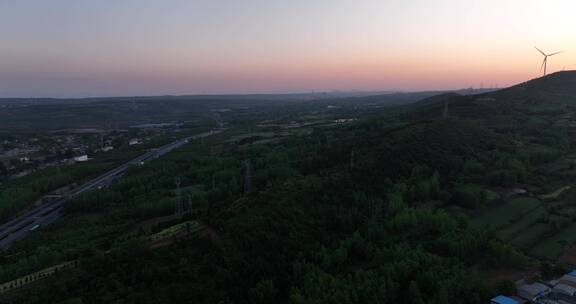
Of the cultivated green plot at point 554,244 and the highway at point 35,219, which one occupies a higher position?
the cultivated green plot at point 554,244

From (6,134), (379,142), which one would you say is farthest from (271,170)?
(6,134)

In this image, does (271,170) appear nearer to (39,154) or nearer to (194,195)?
(194,195)

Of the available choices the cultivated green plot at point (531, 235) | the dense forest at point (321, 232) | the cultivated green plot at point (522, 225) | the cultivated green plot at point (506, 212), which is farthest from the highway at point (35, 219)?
the cultivated green plot at point (531, 235)

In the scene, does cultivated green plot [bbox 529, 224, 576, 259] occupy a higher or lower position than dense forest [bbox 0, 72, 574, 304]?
lower

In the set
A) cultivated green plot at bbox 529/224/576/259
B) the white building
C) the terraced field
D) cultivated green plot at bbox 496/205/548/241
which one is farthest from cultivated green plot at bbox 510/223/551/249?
the white building

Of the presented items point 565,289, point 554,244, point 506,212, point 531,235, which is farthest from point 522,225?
point 565,289

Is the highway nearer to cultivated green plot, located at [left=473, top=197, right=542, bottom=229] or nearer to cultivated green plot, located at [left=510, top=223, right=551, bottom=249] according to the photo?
cultivated green plot, located at [left=473, top=197, right=542, bottom=229]

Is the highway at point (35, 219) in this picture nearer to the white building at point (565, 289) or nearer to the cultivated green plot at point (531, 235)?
the white building at point (565, 289)
